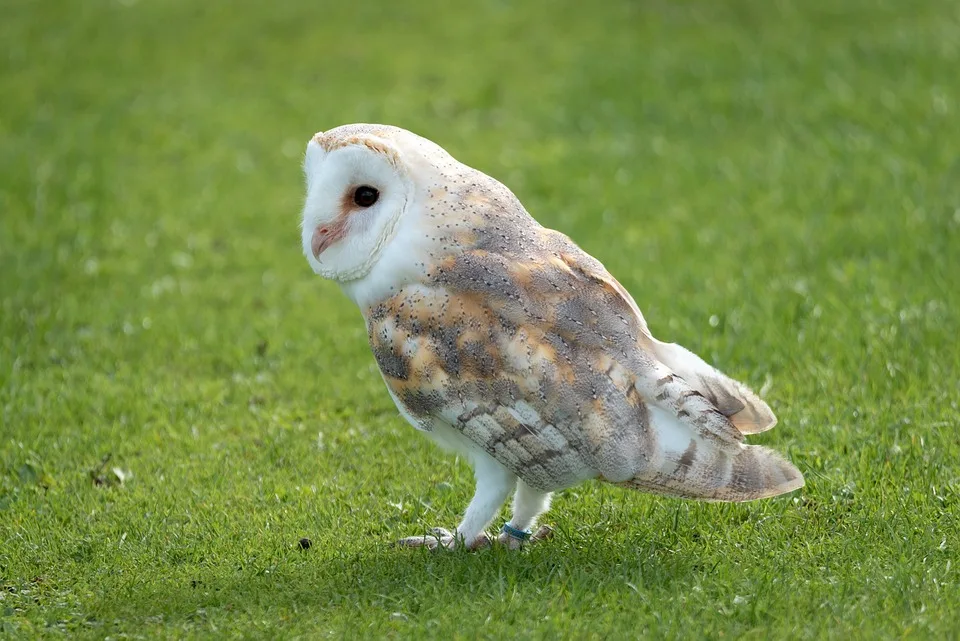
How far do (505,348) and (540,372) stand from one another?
Result: 0.47ft

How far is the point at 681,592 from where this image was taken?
4207mm

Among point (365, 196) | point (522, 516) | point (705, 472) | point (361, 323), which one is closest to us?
point (705, 472)

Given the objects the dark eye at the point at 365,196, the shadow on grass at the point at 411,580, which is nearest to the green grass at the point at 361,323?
the shadow on grass at the point at 411,580

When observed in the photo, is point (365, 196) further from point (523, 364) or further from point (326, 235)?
point (523, 364)

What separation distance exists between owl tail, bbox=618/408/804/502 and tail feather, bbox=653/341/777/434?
0.13m

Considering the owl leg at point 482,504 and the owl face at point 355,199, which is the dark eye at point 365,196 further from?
the owl leg at point 482,504

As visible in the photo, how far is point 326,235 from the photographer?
14.4ft

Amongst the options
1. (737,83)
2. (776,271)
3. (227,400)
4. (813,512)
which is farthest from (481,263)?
(737,83)

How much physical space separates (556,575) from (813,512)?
111cm

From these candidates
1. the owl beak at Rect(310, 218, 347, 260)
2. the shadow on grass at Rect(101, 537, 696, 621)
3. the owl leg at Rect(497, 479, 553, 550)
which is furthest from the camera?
the owl leg at Rect(497, 479, 553, 550)

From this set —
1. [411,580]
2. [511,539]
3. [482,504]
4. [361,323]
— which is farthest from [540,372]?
[361,323]

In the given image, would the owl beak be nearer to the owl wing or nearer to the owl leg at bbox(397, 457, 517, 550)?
the owl wing

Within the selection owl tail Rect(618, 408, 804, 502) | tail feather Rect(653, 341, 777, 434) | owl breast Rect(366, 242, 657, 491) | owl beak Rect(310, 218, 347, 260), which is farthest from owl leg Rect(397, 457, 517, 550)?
owl beak Rect(310, 218, 347, 260)

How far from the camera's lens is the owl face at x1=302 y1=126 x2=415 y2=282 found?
4305mm
